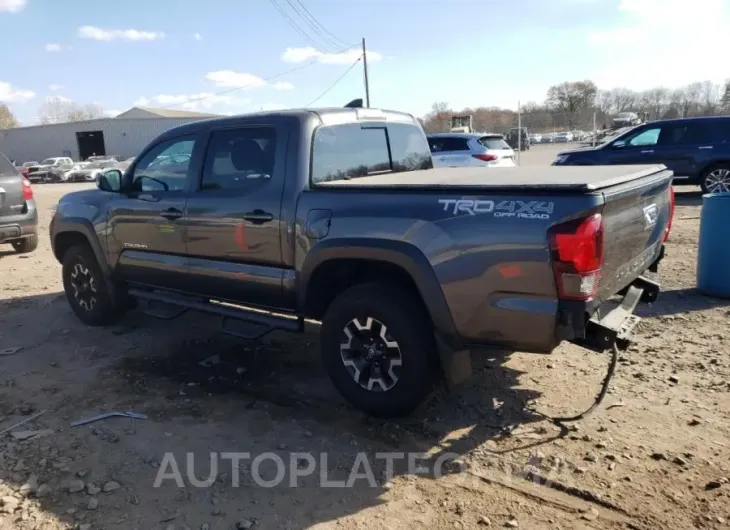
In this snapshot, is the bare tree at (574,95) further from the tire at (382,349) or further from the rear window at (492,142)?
the tire at (382,349)

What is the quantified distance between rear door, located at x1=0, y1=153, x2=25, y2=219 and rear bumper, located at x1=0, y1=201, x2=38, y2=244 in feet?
0.24

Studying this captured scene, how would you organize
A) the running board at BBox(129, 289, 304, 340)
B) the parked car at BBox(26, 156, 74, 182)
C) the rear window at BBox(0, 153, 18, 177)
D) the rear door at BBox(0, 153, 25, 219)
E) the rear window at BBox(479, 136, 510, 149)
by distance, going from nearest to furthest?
1. the running board at BBox(129, 289, 304, 340)
2. the rear door at BBox(0, 153, 25, 219)
3. the rear window at BBox(0, 153, 18, 177)
4. the rear window at BBox(479, 136, 510, 149)
5. the parked car at BBox(26, 156, 74, 182)

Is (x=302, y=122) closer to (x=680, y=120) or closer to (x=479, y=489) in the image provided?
(x=479, y=489)

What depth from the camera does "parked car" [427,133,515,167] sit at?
13648 millimetres

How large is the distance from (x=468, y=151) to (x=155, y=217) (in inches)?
398

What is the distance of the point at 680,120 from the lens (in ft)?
40.8

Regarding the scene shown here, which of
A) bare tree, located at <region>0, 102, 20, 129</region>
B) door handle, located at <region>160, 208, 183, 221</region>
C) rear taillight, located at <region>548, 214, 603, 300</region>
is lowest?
rear taillight, located at <region>548, 214, 603, 300</region>

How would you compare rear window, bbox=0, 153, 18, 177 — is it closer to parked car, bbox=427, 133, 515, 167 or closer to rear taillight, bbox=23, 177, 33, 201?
rear taillight, bbox=23, 177, 33, 201

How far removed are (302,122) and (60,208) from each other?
337cm

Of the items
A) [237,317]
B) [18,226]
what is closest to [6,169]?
[18,226]

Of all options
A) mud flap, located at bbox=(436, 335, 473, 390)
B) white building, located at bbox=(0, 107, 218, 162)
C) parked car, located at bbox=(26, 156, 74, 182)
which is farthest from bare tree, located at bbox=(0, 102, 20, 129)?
mud flap, located at bbox=(436, 335, 473, 390)

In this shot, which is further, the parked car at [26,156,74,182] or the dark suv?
the parked car at [26,156,74,182]

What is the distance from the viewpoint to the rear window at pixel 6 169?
9.26 meters

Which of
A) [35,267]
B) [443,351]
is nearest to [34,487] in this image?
[443,351]
